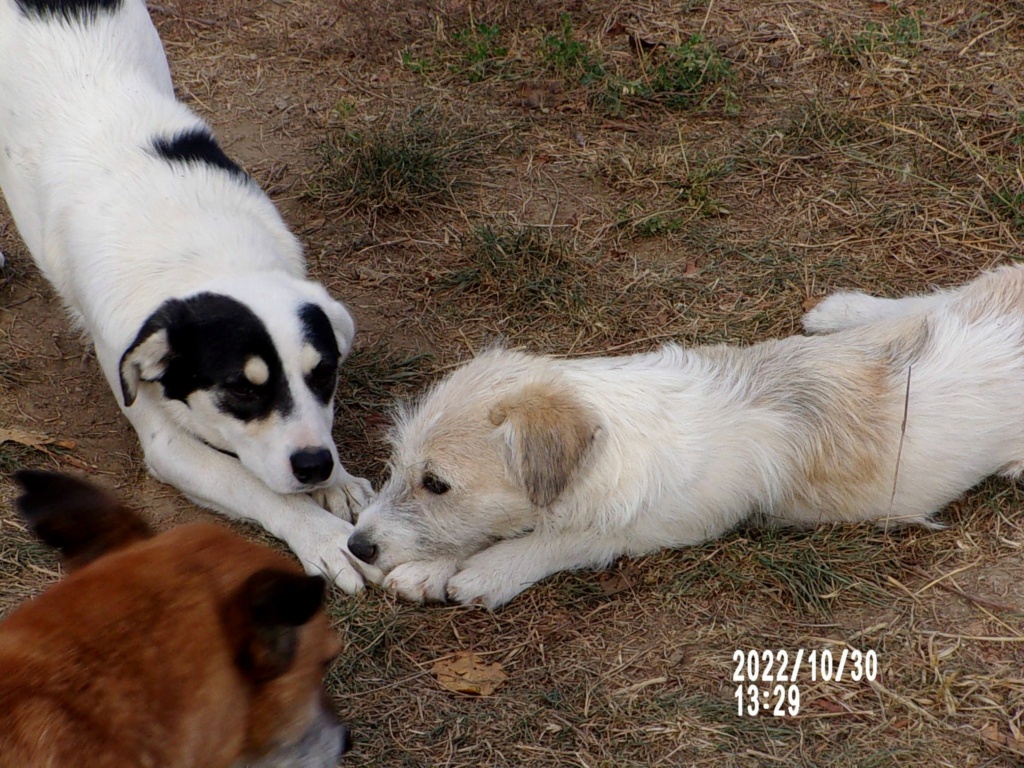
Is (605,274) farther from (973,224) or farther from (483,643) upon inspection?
(483,643)

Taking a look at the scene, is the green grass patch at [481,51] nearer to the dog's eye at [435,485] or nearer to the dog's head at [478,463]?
the dog's head at [478,463]

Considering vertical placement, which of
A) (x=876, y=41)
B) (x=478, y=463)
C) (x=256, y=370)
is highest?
(x=876, y=41)

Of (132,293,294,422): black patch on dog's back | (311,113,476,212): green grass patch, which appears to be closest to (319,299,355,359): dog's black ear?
(132,293,294,422): black patch on dog's back

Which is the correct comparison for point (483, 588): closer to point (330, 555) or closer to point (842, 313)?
point (330, 555)

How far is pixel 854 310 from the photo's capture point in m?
5.00

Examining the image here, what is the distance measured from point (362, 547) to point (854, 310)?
2569mm

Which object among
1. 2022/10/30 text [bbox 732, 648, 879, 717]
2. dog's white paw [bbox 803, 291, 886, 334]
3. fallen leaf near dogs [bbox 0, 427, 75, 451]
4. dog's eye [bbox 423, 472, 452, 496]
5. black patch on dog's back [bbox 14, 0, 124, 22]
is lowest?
fallen leaf near dogs [bbox 0, 427, 75, 451]

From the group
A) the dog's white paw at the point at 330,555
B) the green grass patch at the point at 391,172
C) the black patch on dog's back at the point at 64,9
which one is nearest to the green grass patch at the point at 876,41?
the green grass patch at the point at 391,172

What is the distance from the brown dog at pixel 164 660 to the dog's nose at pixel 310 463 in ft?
5.89

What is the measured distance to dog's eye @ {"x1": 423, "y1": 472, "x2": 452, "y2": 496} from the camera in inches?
154

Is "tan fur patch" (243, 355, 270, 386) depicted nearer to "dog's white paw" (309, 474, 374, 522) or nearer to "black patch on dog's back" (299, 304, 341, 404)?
"black patch on dog's back" (299, 304, 341, 404)

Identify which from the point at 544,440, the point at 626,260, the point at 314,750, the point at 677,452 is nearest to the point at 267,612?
the point at 314,750

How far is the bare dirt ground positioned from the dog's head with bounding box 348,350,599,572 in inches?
10.3

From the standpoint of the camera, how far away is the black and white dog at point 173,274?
13.3ft
